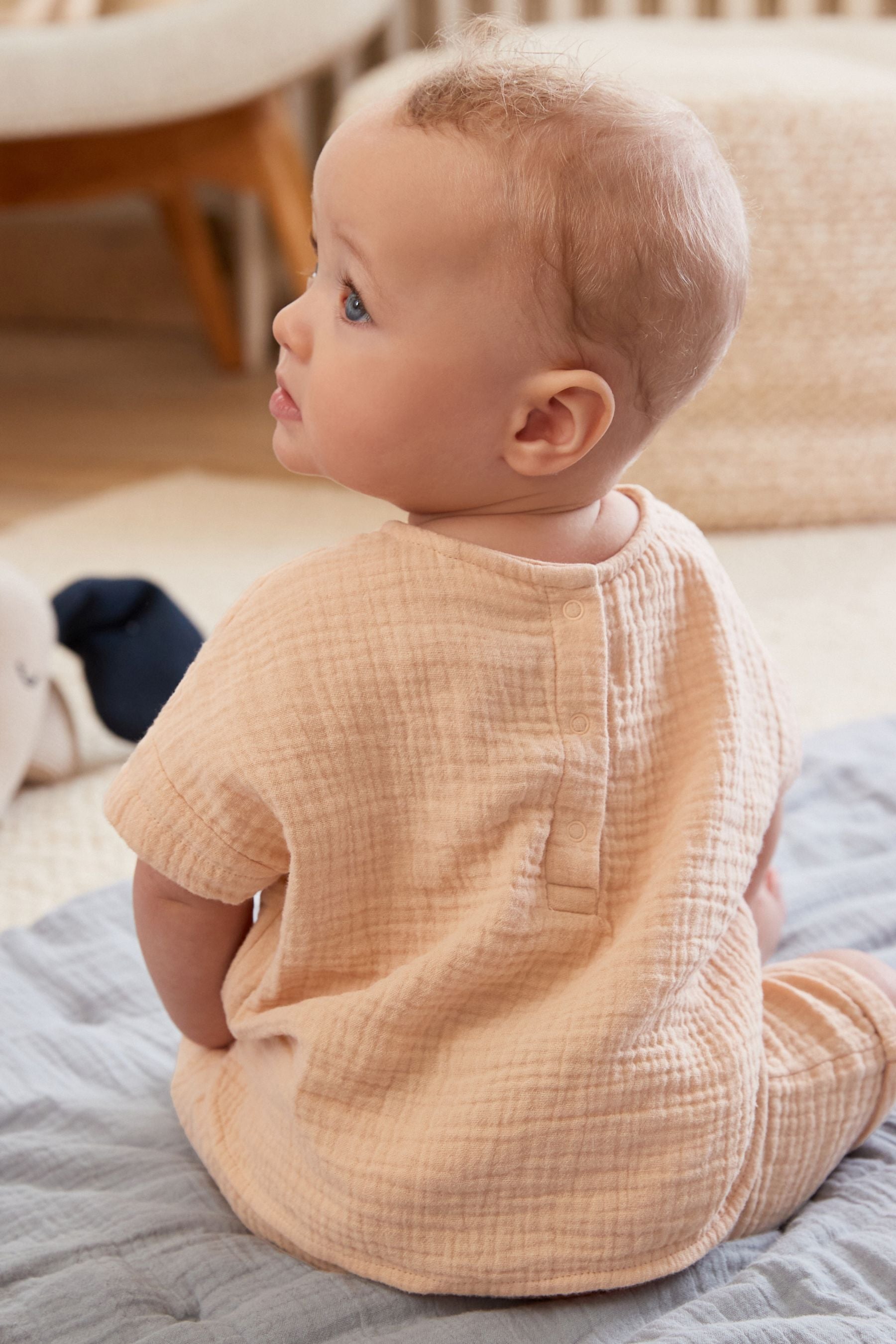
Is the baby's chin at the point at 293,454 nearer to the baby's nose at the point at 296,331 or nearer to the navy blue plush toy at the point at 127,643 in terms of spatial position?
the baby's nose at the point at 296,331

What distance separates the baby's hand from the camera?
76 centimetres

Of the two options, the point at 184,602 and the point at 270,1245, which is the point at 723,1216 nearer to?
the point at 270,1245

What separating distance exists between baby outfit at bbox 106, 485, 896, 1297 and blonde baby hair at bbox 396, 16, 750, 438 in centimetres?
9

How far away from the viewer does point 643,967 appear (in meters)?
0.54

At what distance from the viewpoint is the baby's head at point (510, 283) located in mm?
480

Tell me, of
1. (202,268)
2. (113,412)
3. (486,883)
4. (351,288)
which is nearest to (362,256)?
(351,288)

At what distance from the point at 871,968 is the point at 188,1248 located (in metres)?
0.34

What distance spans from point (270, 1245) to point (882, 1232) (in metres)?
0.27

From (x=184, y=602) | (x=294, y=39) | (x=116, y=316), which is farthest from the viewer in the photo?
(x=116, y=316)

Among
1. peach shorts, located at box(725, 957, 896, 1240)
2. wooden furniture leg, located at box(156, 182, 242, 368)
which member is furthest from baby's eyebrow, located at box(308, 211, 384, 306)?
wooden furniture leg, located at box(156, 182, 242, 368)

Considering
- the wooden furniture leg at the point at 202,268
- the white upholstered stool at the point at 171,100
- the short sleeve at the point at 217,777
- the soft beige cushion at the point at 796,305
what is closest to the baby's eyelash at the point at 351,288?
the short sleeve at the point at 217,777

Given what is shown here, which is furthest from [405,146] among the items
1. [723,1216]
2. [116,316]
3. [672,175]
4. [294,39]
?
[116,316]

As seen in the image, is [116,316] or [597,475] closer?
[597,475]

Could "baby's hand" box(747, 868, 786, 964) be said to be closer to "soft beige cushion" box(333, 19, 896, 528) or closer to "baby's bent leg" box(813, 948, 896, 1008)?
"baby's bent leg" box(813, 948, 896, 1008)
